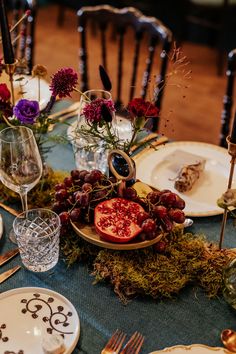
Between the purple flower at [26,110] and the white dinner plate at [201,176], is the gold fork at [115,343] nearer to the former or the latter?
the white dinner plate at [201,176]

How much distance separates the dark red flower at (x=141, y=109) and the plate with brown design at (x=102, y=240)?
251mm

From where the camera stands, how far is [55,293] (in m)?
1.01

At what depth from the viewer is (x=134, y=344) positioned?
932mm

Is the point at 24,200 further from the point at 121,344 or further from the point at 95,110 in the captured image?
the point at 121,344

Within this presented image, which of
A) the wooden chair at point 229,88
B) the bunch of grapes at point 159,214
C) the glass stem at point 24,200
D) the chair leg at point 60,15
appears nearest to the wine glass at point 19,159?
the glass stem at point 24,200

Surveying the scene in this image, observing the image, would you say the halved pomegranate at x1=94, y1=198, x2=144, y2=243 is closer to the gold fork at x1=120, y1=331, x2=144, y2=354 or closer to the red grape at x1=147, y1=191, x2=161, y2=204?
the red grape at x1=147, y1=191, x2=161, y2=204

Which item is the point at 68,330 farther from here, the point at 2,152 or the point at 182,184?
the point at 182,184

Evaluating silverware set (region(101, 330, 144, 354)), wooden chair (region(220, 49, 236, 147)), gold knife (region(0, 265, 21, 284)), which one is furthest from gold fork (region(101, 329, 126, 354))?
wooden chair (region(220, 49, 236, 147))

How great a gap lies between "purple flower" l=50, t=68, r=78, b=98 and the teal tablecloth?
0.38 m

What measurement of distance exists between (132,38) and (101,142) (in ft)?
11.6

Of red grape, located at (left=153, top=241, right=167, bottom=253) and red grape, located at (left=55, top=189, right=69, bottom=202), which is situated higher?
red grape, located at (left=55, top=189, right=69, bottom=202)

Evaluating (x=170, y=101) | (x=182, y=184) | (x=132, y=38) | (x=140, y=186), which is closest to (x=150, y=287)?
(x=140, y=186)

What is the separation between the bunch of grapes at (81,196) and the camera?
1.11 m

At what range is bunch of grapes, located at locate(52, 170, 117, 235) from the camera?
111 centimetres
